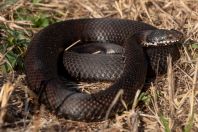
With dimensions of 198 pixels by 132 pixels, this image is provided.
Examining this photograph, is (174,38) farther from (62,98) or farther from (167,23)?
(62,98)

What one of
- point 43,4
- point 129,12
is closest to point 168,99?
point 129,12

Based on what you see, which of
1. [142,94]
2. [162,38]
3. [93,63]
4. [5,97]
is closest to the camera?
[5,97]

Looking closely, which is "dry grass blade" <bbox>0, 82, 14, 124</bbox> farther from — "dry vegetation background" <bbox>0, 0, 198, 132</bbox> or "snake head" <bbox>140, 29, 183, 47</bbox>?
"snake head" <bbox>140, 29, 183, 47</bbox>

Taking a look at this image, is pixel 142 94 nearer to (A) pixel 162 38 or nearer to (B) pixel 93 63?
(B) pixel 93 63

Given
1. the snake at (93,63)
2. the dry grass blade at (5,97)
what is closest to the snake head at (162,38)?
the snake at (93,63)

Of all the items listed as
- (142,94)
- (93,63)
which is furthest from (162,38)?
(142,94)

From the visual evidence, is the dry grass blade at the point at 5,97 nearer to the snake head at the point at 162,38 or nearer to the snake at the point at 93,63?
the snake at the point at 93,63

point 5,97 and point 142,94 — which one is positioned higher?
point 5,97
